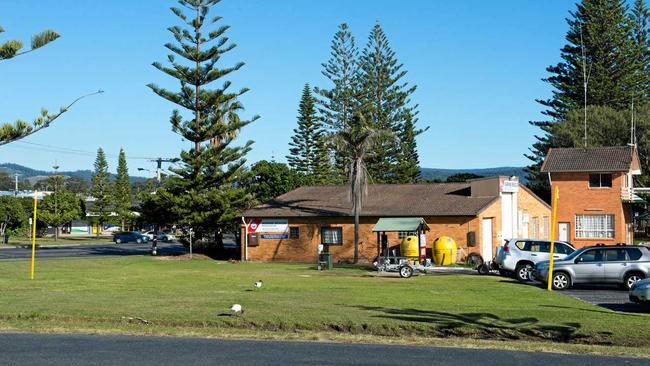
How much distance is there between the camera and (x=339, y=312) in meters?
16.2

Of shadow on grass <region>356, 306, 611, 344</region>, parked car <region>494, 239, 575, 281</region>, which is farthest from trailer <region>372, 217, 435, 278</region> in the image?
shadow on grass <region>356, 306, 611, 344</region>

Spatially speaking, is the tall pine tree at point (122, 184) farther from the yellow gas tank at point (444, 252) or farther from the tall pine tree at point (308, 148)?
the yellow gas tank at point (444, 252)

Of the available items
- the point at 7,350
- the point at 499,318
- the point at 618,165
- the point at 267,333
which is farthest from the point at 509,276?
the point at 618,165

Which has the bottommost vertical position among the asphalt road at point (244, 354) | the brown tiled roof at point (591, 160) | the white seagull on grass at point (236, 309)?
the asphalt road at point (244, 354)

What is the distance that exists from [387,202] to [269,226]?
20.8ft

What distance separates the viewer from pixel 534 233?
4438cm

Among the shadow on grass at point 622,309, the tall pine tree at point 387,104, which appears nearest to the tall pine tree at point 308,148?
the tall pine tree at point 387,104

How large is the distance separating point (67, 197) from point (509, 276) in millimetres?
61432

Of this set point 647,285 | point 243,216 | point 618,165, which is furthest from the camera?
point 618,165

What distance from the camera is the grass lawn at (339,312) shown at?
1397 cm

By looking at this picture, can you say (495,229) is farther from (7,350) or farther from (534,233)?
(7,350)

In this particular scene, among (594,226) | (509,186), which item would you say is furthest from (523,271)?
(594,226)

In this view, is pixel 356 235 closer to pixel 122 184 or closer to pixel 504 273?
pixel 504 273

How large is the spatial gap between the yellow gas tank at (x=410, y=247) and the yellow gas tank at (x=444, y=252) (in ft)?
3.68
